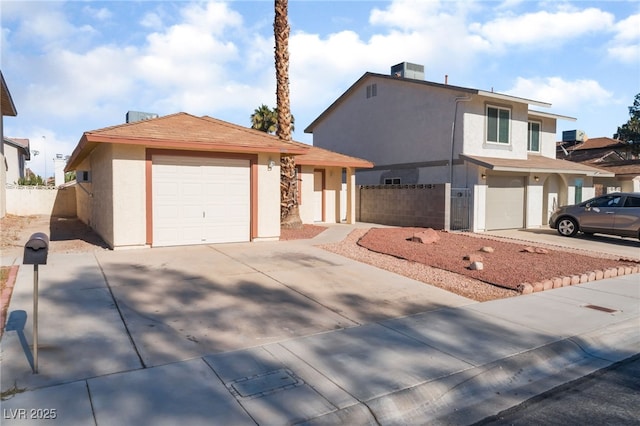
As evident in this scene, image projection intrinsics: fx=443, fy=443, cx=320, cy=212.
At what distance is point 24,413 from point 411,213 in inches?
659

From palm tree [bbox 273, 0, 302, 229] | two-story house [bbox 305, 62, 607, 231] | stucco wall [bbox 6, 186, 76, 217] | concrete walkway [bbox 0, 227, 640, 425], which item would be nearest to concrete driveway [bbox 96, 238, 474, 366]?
concrete walkway [bbox 0, 227, 640, 425]

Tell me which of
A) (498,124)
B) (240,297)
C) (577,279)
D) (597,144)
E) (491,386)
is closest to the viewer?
(491,386)

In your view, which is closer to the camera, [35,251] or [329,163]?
[35,251]

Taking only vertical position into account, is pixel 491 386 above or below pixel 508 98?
below

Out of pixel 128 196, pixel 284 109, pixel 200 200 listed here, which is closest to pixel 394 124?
pixel 284 109

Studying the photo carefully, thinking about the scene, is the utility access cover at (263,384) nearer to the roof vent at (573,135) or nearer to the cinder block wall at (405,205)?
the cinder block wall at (405,205)

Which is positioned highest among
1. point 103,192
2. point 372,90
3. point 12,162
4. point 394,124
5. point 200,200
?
point 372,90

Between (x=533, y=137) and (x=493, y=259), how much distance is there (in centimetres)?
1365

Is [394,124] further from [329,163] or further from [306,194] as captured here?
[306,194]

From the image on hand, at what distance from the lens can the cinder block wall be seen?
691 inches

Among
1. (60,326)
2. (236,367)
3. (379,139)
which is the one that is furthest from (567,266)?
(379,139)

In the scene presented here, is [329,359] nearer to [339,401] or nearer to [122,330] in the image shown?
[339,401]

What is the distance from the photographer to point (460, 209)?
60.2 ft

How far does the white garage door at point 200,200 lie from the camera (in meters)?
11.7
